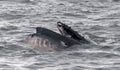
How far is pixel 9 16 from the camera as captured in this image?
18.8 meters

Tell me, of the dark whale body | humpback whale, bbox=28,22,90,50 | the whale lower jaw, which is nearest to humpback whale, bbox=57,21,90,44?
humpback whale, bbox=28,22,90,50

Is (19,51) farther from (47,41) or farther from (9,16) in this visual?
(9,16)

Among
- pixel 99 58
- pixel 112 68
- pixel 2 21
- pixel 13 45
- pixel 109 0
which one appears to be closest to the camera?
pixel 112 68

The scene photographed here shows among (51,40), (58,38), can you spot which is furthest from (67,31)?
(51,40)

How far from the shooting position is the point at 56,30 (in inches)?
Answer: 669

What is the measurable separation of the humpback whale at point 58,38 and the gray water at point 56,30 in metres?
0.17

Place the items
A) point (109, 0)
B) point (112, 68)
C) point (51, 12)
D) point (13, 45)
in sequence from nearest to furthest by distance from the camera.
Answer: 1. point (112, 68)
2. point (13, 45)
3. point (51, 12)
4. point (109, 0)

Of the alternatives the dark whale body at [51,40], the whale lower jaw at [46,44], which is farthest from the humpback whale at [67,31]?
the whale lower jaw at [46,44]

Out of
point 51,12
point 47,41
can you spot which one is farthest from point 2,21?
point 47,41

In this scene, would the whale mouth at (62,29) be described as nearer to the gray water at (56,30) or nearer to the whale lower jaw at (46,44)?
the whale lower jaw at (46,44)

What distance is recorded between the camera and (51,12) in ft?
64.5

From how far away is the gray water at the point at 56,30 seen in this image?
12562mm

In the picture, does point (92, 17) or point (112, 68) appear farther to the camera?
point (92, 17)

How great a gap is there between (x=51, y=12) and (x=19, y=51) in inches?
242
